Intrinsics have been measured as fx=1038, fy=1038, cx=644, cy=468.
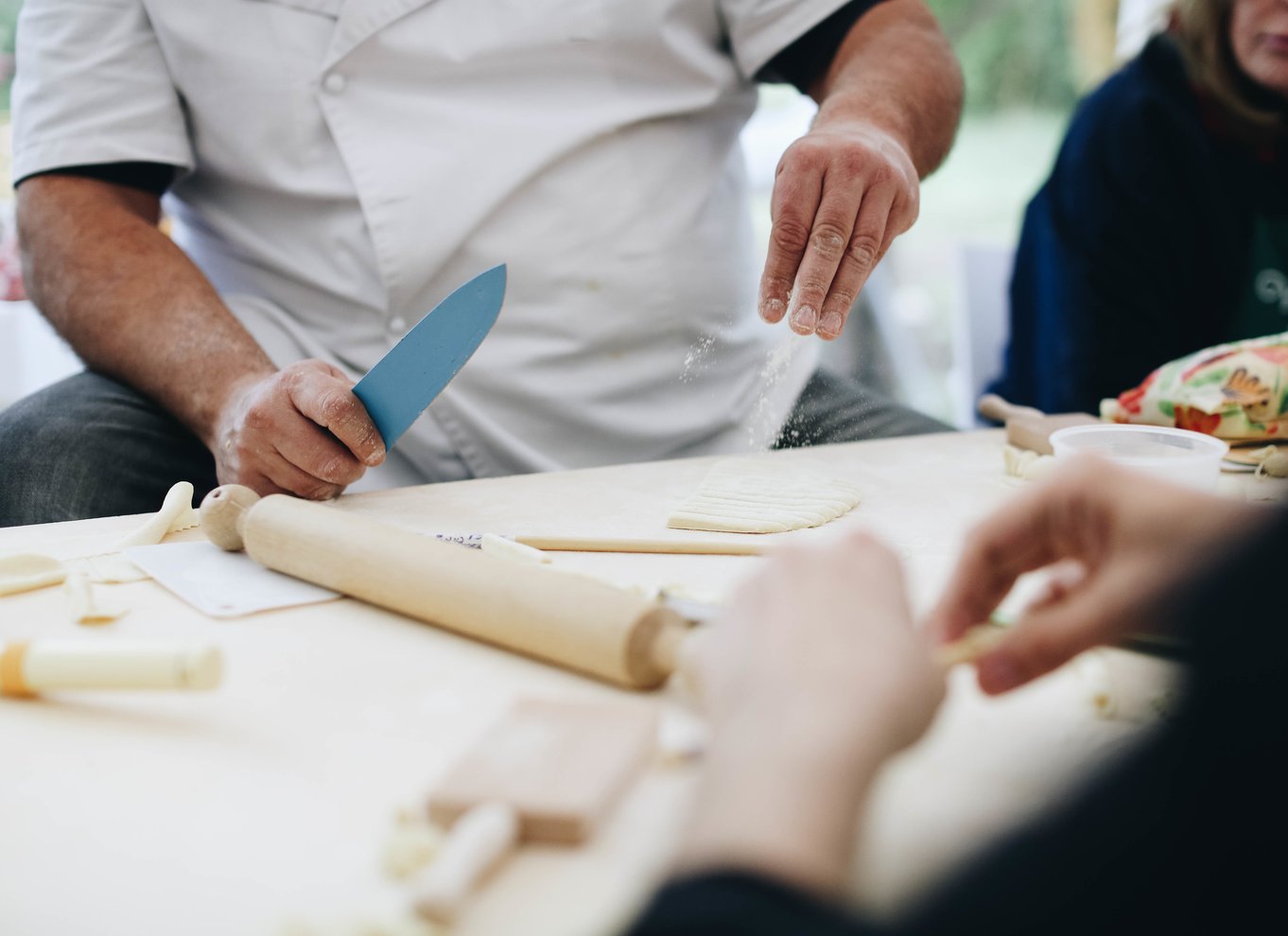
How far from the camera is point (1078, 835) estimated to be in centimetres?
31

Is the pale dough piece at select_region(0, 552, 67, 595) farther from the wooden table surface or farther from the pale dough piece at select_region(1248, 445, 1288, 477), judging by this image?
the pale dough piece at select_region(1248, 445, 1288, 477)

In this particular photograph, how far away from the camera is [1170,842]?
11.9 inches

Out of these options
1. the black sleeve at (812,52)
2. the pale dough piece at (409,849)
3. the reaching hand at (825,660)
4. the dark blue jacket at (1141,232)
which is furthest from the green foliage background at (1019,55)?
the pale dough piece at (409,849)

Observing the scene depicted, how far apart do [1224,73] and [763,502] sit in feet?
5.16

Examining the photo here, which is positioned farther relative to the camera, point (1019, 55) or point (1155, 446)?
point (1019, 55)

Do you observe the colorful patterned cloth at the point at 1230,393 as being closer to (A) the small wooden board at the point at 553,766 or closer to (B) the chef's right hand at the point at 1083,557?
(B) the chef's right hand at the point at 1083,557

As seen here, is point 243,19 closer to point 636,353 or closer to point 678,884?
point 636,353

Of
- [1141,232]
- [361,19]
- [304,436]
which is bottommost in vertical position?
[1141,232]

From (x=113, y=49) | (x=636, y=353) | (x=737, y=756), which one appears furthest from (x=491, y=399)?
(x=737, y=756)

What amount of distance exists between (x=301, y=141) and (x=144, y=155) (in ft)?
0.69

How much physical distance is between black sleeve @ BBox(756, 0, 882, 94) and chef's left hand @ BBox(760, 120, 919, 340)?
48 cm

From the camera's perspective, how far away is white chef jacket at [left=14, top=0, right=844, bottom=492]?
4.28ft

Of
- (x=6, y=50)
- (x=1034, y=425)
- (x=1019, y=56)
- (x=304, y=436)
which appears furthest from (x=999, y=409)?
(x=1019, y=56)

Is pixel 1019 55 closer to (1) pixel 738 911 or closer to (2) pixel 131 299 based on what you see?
(2) pixel 131 299
